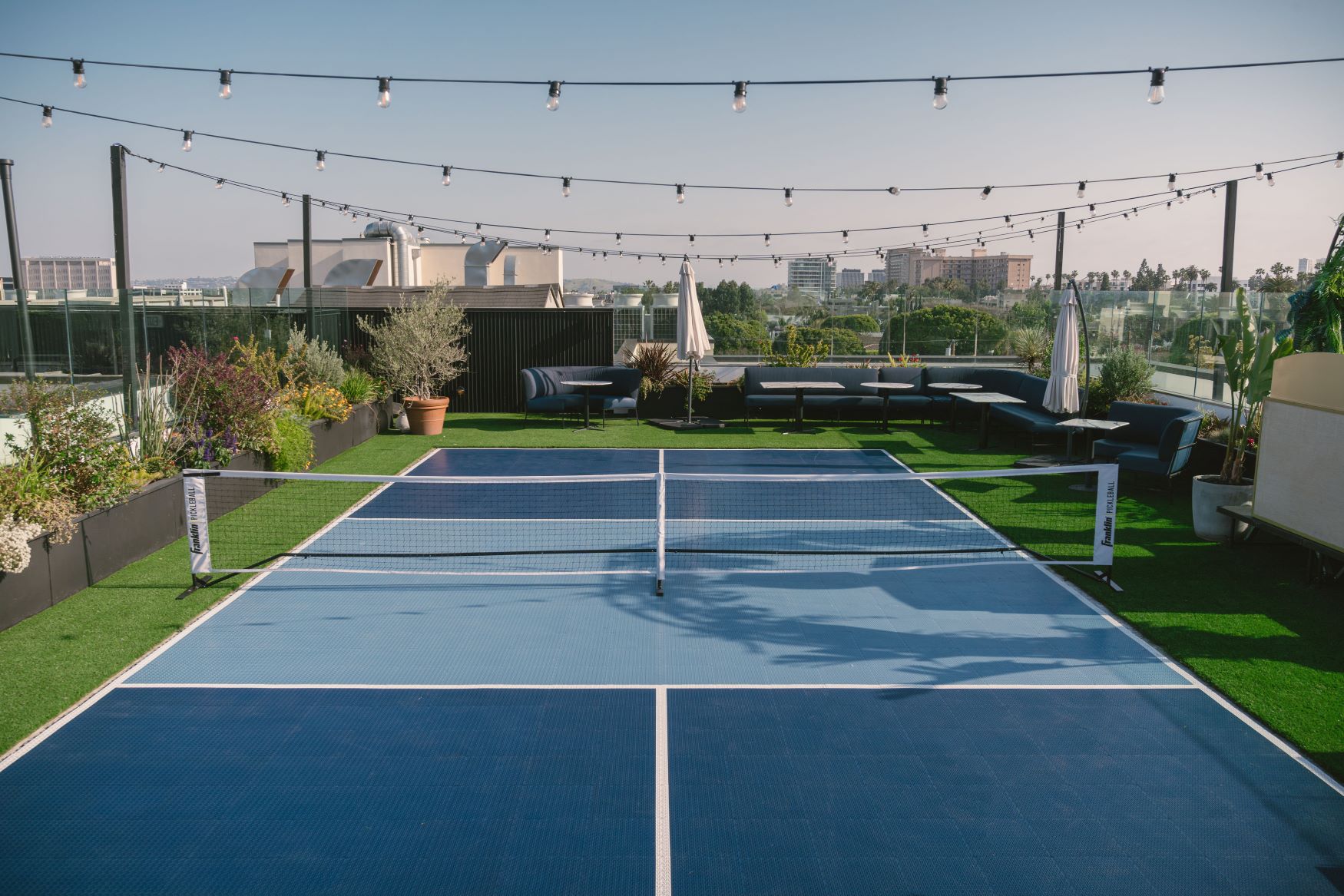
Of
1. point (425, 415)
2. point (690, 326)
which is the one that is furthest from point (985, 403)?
point (425, 415)

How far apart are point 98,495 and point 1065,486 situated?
11309 mm

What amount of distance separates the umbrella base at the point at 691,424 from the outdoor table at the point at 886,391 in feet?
9.85

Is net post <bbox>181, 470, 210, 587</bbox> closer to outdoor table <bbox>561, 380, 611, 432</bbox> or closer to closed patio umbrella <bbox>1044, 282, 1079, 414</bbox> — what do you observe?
outdoor table <bbox>561, 380, 611, 432</bbox>

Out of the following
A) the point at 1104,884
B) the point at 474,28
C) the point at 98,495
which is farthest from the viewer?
the point at 474,28

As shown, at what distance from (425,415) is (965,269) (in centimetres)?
7544

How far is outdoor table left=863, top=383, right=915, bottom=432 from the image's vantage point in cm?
1722

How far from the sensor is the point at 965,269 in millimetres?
84062

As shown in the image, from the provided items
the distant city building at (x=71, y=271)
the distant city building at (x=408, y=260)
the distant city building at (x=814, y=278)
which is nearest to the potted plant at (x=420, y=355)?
the distant city building at (x=71, y=271)

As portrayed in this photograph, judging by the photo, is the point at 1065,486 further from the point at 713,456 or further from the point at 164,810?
the point at 164,810

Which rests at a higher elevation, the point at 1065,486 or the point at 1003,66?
the point at 1003,66

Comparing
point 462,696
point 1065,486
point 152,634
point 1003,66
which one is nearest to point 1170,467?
point 1065,486

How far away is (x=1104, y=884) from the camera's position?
13.7ft

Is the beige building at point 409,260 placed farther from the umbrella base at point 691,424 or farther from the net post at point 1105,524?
the net post at point 1105,524

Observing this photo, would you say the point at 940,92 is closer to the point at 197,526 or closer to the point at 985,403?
the point at 985,403
